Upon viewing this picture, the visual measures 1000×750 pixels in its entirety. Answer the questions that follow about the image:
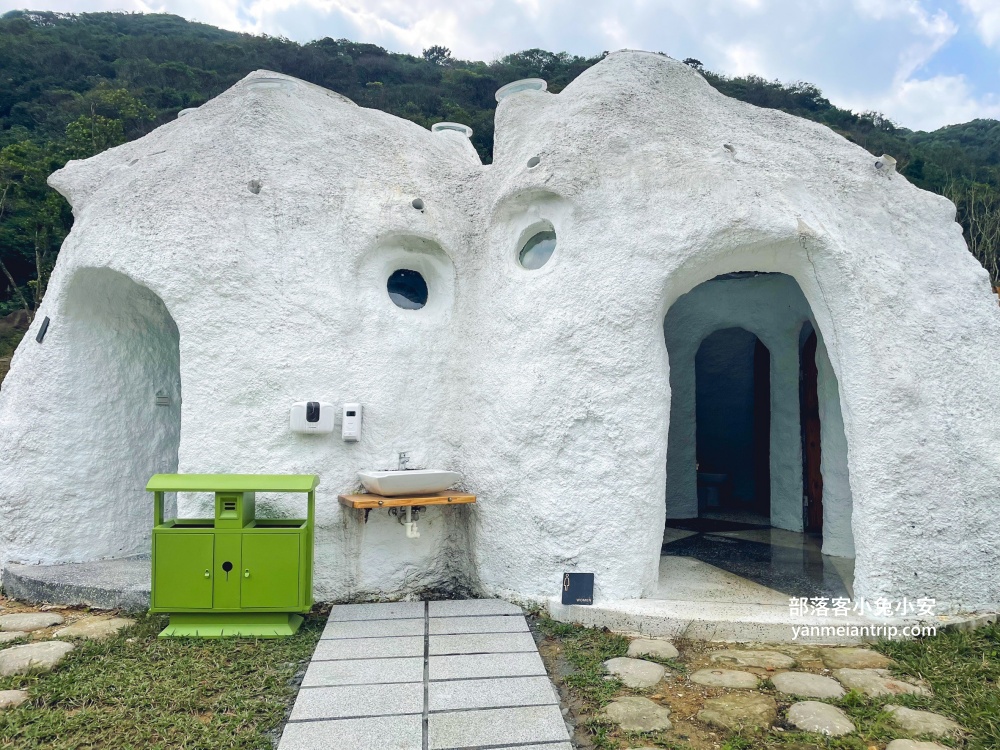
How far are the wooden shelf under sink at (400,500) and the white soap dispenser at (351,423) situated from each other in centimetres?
40

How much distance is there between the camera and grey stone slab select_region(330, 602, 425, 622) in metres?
4.29

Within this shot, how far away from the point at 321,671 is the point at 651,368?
2.61m

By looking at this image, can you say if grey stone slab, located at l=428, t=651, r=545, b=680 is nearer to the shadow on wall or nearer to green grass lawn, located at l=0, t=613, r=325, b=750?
green grass lawn, located at l=0, t=613, r=325, b=750

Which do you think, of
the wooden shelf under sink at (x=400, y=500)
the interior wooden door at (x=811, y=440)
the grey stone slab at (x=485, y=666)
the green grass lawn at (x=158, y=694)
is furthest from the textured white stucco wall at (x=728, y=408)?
the green grass lawn at (x=158, y=694)

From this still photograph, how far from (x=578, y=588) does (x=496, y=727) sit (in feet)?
4.91

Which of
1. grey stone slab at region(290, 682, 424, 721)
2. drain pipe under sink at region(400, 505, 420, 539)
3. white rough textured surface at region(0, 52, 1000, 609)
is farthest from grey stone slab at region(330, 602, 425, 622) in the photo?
grey stone slab at region(290, 682, 424, 721)

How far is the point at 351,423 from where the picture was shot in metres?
4.56

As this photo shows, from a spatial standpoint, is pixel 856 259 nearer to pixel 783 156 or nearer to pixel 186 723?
pixel 783 156

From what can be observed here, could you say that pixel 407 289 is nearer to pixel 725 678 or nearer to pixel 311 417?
pixel 311 417

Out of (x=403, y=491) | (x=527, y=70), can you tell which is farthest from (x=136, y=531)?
(x=527, y=70)

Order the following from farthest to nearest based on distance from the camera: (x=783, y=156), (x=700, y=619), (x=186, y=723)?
1. (x=783, y=156)
2. (x=700, y=619)
3. (x=186, y=723)

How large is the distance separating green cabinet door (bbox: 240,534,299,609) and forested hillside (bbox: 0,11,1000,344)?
632 inches

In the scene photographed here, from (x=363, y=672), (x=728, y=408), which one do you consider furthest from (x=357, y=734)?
(x=728, y=408)

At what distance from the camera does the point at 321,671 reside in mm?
3418
